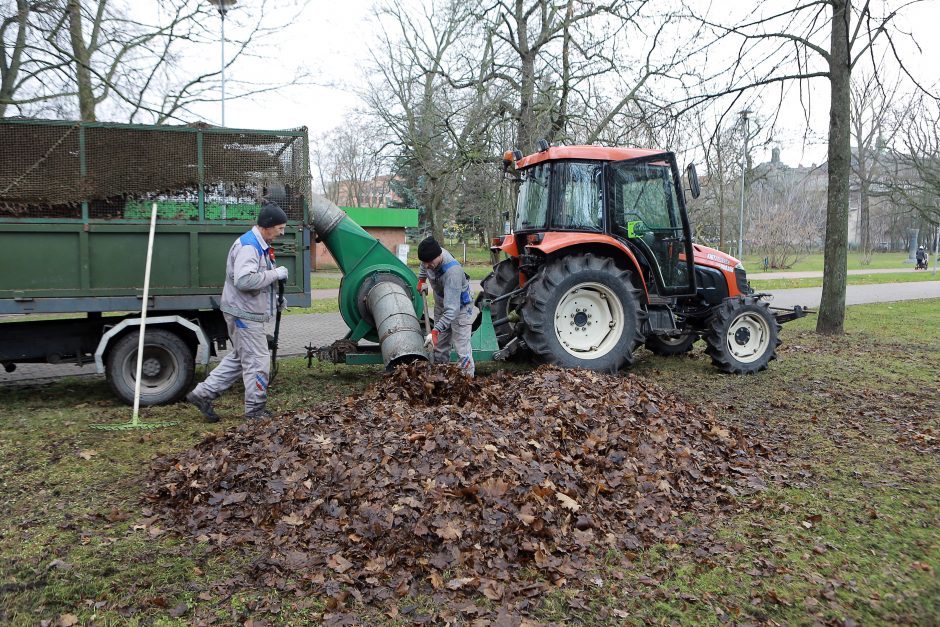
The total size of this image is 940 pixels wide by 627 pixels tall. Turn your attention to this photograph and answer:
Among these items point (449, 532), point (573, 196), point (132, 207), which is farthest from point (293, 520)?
point (573, 196)

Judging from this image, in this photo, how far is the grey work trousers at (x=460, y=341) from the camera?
707cm

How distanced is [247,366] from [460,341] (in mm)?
2110

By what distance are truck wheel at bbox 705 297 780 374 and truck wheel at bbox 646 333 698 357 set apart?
942mm

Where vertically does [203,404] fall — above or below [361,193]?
below

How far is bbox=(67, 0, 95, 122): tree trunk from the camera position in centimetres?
780

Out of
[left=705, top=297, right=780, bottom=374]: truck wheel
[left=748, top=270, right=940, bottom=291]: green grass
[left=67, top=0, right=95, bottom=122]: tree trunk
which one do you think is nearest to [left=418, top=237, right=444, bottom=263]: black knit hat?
[left=705, top=297, right=780, bottom=374]: truck wheel

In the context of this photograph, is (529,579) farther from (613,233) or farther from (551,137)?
(551,137)

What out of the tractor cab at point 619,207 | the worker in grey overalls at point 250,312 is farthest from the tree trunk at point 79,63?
the tractor cab at point 619,207

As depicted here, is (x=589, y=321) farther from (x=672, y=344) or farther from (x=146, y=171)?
(x=146, y=171)

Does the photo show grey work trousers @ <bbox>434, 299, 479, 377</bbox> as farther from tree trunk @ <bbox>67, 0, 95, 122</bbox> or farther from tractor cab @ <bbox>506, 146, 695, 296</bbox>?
tree trunk @ <bbox>67, 0, 95, 122</bbox>

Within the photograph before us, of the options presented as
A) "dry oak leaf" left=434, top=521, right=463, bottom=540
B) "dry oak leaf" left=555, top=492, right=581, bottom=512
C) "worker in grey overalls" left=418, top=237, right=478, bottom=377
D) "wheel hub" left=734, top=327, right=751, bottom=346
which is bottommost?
"dry oak leaf" left=434, top=521, right=463, bottom=540

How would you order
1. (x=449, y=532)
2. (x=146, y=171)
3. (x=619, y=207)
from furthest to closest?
(x=619, y=207) < (x=146, y=171) < (x=449, y=532)

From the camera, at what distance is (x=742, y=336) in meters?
8.56

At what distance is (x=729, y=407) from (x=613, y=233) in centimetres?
237
